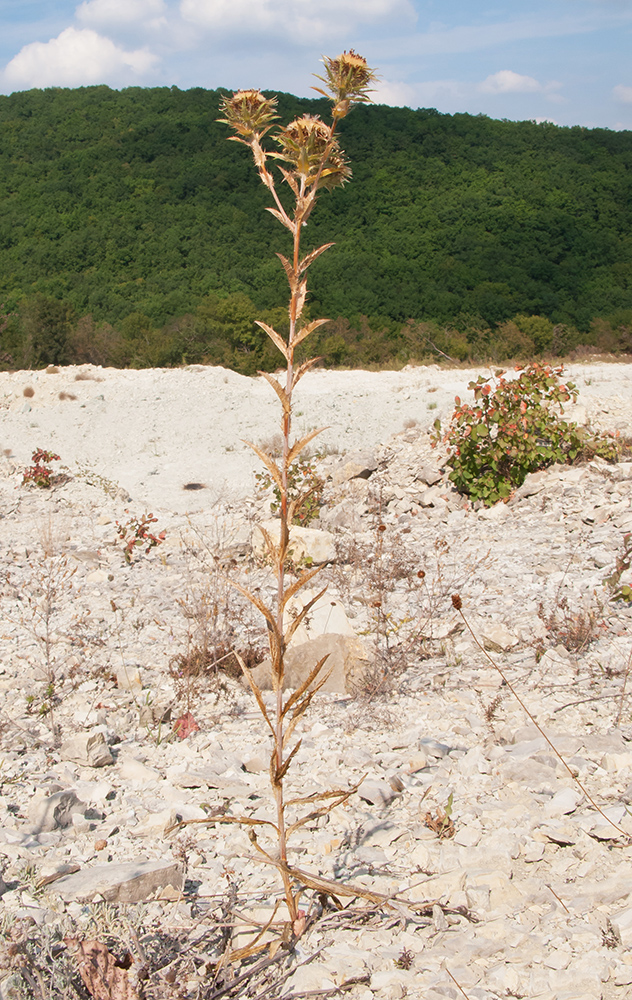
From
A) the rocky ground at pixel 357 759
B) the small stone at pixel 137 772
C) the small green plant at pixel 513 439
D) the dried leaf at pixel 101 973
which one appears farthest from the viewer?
the small green plant at pixel 513 439

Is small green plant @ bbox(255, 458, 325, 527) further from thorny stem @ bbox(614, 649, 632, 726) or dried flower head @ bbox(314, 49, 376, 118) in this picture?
dried flower head @ bbox(314, 49, 376, 118)

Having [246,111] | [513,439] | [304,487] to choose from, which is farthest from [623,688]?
[304,487]

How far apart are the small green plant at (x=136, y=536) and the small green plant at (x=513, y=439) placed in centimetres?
243

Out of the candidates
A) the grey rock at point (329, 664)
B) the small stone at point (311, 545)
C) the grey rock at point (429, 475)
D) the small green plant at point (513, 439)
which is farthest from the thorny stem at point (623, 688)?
the grey rock at point (429, 475)

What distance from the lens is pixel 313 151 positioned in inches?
41.6

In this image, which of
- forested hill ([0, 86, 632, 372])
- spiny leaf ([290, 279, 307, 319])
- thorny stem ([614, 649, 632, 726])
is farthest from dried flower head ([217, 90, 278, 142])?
forested hill ([0, 86, 632, 372])

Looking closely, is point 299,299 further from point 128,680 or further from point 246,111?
point 128,680

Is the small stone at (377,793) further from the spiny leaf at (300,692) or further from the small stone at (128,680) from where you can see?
the small stone at (128,680)

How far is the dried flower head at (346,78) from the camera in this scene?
1007mm

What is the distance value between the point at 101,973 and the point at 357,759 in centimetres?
116

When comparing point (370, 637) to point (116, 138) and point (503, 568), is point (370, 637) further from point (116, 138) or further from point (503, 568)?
point (116, 138)

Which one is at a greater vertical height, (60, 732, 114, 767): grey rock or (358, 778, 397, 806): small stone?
(358, 778, 397, 806): small stone

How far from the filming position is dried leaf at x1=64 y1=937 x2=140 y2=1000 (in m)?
1.34

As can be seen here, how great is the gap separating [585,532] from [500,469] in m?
1.14
